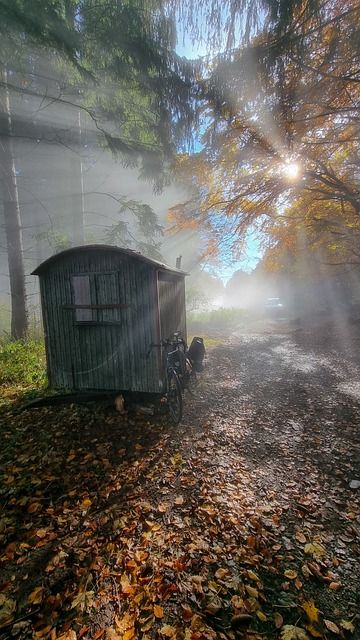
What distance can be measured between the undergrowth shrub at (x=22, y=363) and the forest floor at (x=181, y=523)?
73.5 inches

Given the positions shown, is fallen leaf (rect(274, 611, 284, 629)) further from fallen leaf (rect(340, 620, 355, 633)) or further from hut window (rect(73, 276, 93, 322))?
hut window (rect(73, 276, 93, 322))

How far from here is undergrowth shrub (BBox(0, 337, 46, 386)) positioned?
7.24 m

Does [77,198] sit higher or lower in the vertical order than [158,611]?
higher

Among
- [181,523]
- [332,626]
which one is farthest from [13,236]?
[332,626]

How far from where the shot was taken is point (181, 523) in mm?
3051

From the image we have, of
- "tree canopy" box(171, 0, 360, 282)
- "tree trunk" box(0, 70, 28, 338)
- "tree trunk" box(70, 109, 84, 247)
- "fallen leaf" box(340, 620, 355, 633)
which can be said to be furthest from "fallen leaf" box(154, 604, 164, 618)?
"tree trunk" box(70, 109, 84, 247)

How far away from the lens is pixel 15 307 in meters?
10.6

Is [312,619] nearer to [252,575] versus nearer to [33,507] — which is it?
[252,575]

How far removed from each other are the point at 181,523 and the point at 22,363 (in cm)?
725

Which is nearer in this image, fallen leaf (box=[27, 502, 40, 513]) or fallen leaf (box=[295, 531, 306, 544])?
fallen leaf (box=[295, 531, 306, 544])

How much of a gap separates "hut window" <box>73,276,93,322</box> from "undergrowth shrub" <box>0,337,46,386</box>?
94.0 inches

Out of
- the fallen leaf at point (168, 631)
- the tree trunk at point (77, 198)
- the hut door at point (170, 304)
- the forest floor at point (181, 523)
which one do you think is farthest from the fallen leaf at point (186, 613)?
the tree trunk at point (77, 198)

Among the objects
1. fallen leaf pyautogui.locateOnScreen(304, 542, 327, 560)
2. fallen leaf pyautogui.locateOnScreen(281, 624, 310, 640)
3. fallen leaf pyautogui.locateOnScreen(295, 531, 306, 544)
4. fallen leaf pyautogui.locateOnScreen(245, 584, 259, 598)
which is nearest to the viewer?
fallen leaf pyautogui.locateOnScreen(281, 624, 310, 640)

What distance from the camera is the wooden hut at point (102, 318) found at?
5.94m
